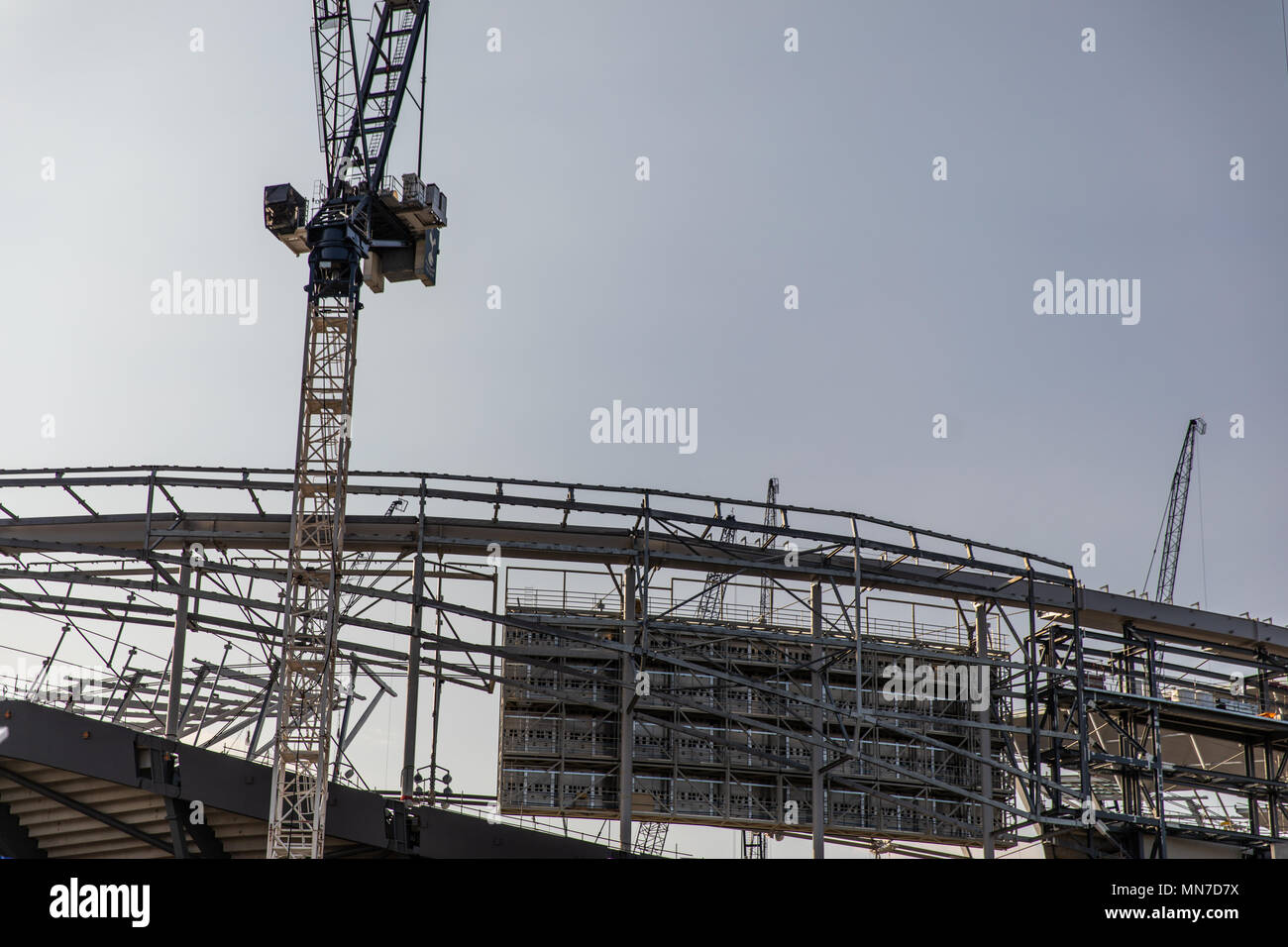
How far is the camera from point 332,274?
45.4 m

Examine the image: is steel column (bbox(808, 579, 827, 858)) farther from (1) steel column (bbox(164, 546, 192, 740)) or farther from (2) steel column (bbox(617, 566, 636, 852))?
(1) steel column (bbox(164, 546, 192, 740))

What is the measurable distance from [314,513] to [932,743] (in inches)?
815

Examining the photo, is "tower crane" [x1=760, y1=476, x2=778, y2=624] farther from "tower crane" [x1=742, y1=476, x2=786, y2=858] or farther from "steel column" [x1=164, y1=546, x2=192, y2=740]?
"steel column" [x1=164, y1=546, x2=192, y2=740]

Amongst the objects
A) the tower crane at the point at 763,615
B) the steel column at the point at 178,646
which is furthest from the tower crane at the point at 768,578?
the steel column at the point at 178,646

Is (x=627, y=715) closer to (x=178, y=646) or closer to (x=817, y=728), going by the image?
(x=817, y=728)

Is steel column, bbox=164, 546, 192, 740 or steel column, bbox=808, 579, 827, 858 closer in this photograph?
steel column, bbox=164, 546, 192, 740

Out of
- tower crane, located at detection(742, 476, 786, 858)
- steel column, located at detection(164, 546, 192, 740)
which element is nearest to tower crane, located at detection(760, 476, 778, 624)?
tower crane, located at detection(742, 476, 786, 858)

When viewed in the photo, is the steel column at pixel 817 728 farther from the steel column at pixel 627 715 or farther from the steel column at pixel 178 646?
the steel column at pixel 178 646

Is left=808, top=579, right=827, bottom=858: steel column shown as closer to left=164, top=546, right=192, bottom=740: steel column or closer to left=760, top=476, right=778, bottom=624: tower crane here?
left=760, top=476, right=778, bottom=624: tower crane

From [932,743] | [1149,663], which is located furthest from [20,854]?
[1149,663]

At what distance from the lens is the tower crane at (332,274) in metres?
41.6

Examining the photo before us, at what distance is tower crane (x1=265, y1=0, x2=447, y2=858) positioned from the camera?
4156cm
